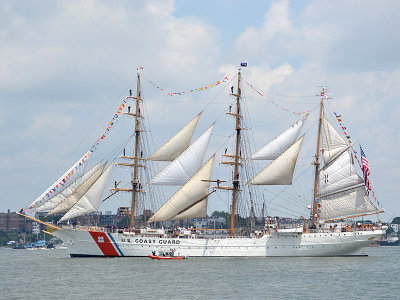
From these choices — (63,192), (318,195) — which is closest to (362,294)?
(318,195)

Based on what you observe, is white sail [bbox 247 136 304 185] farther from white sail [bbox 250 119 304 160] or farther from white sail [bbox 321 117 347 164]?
white sail [bbox 321 117 347 164]

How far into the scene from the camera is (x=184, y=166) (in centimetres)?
7456

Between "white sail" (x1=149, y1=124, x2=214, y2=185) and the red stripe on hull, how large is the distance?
775cm

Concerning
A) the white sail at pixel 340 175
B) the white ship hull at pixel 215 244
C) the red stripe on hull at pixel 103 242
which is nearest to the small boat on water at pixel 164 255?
the white ship hull at pixel 215 244

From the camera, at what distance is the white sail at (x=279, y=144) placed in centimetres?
7662

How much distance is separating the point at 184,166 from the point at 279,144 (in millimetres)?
10695

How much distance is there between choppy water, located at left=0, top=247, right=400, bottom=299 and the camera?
159 ft

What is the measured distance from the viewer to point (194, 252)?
74.9 meters

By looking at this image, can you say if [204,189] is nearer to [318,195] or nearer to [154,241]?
[154,241]

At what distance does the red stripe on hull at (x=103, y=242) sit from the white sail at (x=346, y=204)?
76.3 feet

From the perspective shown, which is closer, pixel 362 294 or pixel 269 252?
pixel 362 294

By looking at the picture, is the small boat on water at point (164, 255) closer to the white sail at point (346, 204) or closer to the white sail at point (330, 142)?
the white sail at point (346, 204)

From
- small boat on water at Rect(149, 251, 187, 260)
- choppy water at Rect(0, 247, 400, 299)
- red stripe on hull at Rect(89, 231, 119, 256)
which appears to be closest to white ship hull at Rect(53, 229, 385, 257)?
red stripe on hull at Rect(89, 231, 119, 256)

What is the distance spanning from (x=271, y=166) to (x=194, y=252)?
40.4 feet
